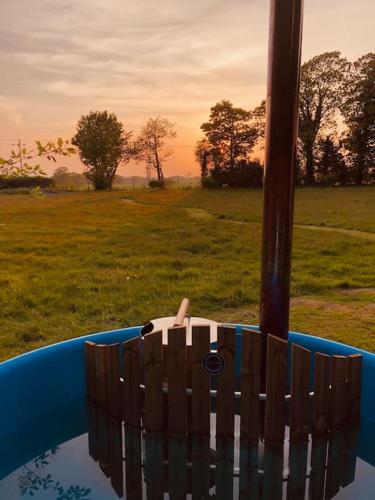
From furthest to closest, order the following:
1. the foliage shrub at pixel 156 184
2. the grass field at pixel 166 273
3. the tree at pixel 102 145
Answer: the tree at pixel 102 145, the foliage shrub at pixel 156 184, the grass field at pixel 166 273

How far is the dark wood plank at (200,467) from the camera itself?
7.71 feet

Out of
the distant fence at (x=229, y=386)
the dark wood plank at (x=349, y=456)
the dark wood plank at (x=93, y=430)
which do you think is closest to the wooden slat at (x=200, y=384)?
the distant fence at (x=229, y=386)

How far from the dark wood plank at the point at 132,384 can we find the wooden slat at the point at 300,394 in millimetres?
781

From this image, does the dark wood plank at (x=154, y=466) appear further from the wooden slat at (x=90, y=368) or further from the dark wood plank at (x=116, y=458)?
the wooden slat at (x=90, y=368)

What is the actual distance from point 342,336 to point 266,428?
116 inches

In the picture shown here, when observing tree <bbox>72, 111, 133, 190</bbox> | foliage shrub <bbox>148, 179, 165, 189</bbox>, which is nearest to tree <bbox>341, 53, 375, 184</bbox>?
foliage shrub <bbox>148, 179, 165, 189</bbox>

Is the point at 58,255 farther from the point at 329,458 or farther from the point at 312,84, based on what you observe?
the point at 312,84

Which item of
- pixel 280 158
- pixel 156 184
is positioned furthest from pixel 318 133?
pixel 280 158

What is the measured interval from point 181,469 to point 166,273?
16.6ft

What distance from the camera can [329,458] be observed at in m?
2.41

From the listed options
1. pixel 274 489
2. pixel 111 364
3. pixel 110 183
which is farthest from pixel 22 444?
pixel 110 183

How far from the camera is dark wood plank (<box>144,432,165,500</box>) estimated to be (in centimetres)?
240

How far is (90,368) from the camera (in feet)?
8.37

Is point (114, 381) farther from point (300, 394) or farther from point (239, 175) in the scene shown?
point (239, 175)
